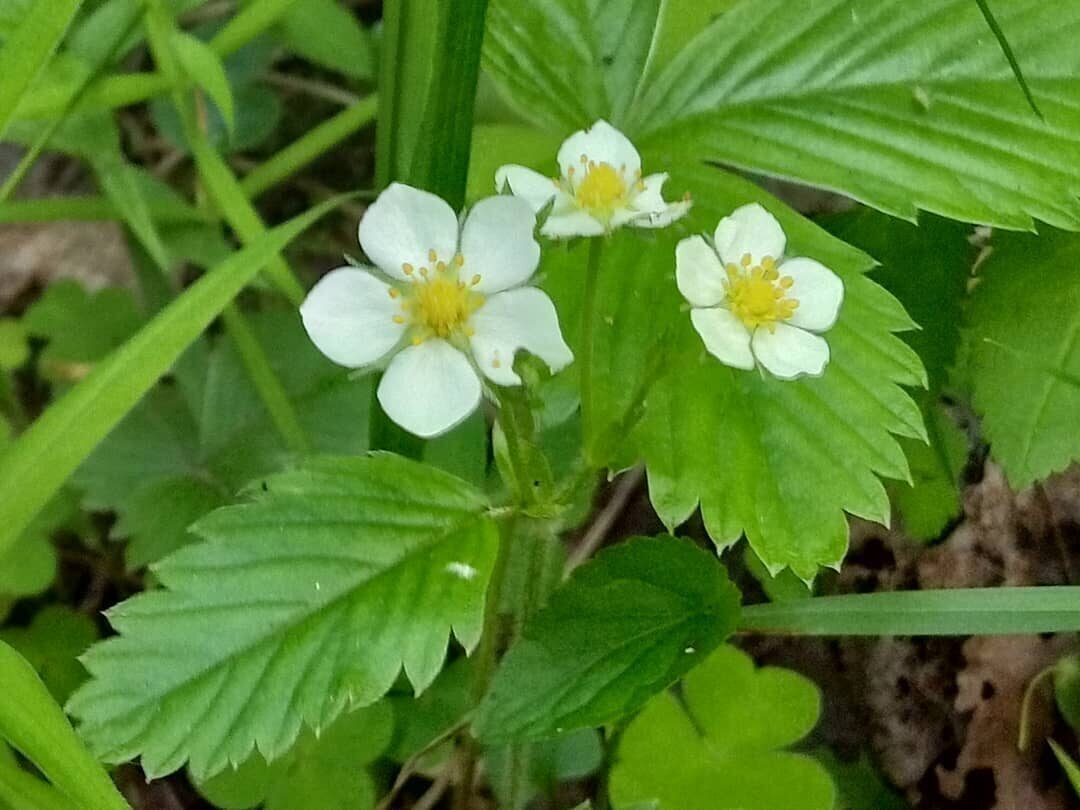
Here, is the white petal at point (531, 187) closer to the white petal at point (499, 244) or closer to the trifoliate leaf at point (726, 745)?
the white petal at point (499, 244)

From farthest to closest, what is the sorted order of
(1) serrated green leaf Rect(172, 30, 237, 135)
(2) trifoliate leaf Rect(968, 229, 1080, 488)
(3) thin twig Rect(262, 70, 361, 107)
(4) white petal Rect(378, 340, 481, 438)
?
(3) thin twig Rect(262, 70, 361, 107)
(1) serrated green leaf Rect(172, 30, 237, 135)
(2) trifoliate leaf Rect(968, 229, 1080, 488)
(4) white petal Rect(378, 340, 481, 438)

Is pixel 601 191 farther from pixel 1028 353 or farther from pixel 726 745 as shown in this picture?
pixel 726 745

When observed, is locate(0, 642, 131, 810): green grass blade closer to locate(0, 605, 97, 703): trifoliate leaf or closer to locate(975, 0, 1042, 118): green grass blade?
locate(0, 605, 97, 703): trifoliate leaf

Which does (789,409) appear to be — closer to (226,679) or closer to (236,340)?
(226,679)

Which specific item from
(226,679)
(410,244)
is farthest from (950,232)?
(226,679)

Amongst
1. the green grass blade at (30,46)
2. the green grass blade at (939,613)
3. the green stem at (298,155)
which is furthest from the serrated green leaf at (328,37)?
the green grass blade at (939,613)

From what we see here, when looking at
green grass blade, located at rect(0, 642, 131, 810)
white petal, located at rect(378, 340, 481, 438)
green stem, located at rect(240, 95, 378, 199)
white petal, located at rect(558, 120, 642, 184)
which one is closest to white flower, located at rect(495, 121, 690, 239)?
white petal, located at rect(558, 120, 642, 184)

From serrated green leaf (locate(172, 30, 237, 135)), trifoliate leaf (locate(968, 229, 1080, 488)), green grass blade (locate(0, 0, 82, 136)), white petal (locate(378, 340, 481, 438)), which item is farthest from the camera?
serrated green leaf (locate(172, 30, 237, 135))

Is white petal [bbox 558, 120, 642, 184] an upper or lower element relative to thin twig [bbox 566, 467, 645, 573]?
upper
